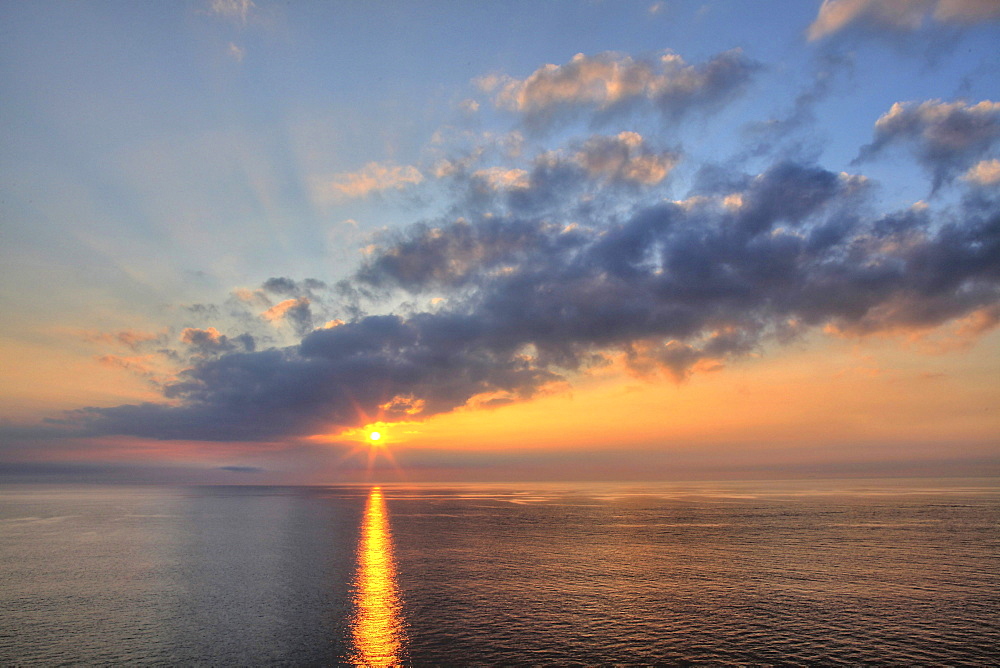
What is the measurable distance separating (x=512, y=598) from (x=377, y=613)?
491 inches

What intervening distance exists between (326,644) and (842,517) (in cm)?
12589

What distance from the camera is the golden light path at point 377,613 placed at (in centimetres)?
3850

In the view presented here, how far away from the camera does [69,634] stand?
42844mm

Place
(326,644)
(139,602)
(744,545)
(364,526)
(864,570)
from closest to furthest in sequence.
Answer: (326,644)
(139,602)
(864,570)
(744,545)
(364,526)

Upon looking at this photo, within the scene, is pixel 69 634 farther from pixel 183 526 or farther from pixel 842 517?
pixel 842 517

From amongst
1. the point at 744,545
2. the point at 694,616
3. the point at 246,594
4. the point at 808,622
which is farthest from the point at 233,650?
the point at 744,545

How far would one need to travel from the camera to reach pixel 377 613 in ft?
160

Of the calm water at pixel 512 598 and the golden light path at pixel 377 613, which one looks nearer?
the golden light path at pixel 377 613

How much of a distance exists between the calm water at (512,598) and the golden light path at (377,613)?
259 mm

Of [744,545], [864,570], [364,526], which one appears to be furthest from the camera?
[364,526]

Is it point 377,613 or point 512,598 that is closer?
point 377,613

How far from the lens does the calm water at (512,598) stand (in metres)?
38.9

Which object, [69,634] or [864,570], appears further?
[864,570]

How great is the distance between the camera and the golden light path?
38.5 meters
